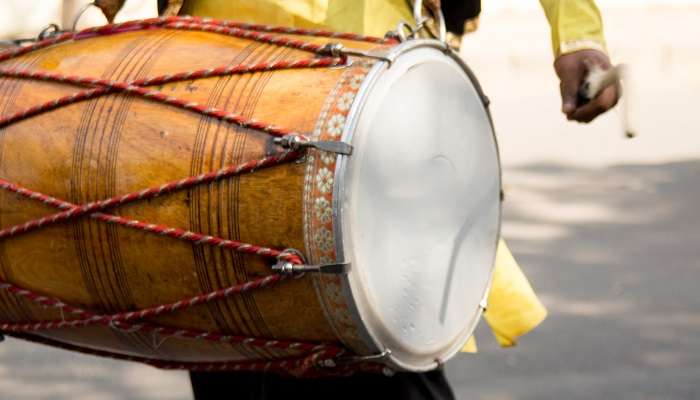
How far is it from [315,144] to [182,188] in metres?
0.22

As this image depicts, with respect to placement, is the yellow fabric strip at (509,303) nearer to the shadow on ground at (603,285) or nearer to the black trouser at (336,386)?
the black trouser at (336,386)

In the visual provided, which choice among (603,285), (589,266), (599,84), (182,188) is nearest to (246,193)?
(182,188)

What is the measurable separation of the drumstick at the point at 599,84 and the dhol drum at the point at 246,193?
0.59 feet

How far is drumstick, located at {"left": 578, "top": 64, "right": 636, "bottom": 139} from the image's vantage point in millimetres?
2010

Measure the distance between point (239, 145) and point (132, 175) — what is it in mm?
173

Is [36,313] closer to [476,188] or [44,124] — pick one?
[44,124]

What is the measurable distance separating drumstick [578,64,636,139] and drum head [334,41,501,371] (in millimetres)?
178

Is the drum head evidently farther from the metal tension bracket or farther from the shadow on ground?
the shadow on ground

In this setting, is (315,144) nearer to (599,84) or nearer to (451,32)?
(599,84)

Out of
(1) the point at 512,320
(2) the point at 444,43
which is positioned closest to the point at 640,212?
(1) the point at 512,320

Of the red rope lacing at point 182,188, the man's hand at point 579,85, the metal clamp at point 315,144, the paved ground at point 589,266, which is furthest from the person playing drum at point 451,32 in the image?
the paved ground at point 589,266

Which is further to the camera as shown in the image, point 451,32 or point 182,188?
point 451,32

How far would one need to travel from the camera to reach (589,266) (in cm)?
485

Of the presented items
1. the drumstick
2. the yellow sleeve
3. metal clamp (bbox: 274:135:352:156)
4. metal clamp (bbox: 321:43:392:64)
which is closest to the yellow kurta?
the yellow sleeve
